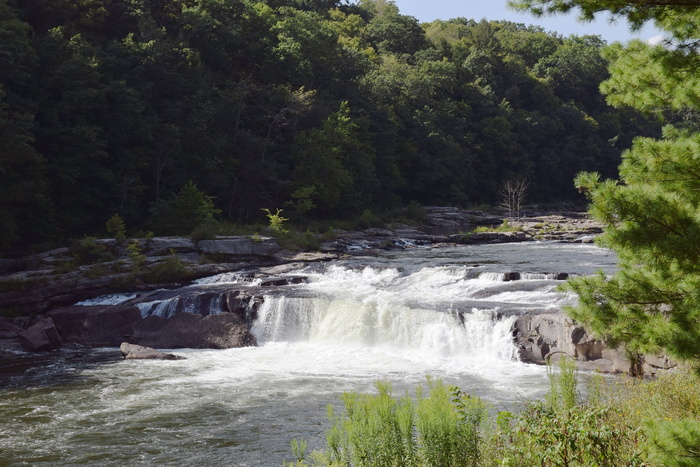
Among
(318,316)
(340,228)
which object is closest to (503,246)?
(340,228)

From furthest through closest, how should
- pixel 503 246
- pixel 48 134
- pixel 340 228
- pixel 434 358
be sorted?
pixel 340 228
pixel 503 246
pixel 48 134
pixel 434 358

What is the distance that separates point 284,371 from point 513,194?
42934mm

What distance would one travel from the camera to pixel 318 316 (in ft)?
62.2

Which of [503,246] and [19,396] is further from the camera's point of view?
[503,246]

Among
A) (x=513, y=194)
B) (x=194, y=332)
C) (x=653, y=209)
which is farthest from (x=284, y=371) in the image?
(x=513, y=194)

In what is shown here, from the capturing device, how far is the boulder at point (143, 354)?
16281 millimetres

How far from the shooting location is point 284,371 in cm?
1488

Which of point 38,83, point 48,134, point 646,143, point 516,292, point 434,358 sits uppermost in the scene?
point 38,83

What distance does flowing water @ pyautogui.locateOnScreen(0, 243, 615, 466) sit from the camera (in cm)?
1009

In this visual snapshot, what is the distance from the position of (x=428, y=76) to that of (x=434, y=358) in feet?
167

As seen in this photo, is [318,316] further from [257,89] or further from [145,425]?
[257,89]

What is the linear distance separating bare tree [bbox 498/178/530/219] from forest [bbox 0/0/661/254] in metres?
1.68

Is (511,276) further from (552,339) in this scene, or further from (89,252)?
(89,252)

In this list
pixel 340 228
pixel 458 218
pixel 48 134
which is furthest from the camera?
pixel 458 218
